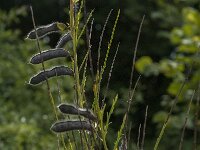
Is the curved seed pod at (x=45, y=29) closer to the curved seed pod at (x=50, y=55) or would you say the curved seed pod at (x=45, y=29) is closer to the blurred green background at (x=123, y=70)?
the curved seed pod at (x=50, y=55)

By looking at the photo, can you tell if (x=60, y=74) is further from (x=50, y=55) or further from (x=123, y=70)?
(x=123, y=70)

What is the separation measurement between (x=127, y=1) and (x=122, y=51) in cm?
47

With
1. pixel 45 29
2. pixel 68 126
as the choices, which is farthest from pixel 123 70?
pixel 68 126

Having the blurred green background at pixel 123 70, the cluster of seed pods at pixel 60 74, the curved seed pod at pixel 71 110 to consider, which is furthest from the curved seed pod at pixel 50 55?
the blurred green background at pixel 123 70

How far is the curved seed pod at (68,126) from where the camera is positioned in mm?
1050

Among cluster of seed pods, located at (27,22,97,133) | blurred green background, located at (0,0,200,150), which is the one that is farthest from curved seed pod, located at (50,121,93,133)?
blurred green background, located at (0,0,200,150)

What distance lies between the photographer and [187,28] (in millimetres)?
4129

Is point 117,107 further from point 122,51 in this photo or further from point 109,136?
point 109,136

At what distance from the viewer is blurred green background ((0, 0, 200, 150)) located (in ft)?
13.0

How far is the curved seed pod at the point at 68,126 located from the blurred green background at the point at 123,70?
1468 mm

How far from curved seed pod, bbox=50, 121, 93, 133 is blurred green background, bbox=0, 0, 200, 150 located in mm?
1468

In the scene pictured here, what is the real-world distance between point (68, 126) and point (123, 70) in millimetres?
4900

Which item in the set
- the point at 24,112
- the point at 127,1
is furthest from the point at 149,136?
the point at 24,112

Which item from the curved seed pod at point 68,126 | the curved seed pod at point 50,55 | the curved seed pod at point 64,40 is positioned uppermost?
the curved seed pod at point 64,40
